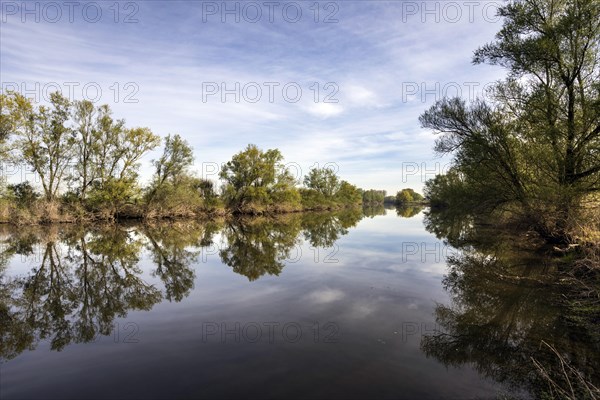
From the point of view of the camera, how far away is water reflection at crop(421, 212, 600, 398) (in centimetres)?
479

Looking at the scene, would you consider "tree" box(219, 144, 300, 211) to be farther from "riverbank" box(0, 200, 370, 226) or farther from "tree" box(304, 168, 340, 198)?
"tree" box(304, 168, 340, 198)

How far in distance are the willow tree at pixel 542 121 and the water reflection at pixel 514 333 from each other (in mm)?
4907

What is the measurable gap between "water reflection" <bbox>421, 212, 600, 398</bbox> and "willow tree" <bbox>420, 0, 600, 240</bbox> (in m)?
4.91

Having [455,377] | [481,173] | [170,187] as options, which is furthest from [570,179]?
[170,187]

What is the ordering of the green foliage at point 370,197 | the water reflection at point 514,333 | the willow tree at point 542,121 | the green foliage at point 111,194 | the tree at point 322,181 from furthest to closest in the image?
1. the green foliage at point 370,197
2. the tree at point 322,181
3. the green foliage at point 111,194
4. the willow tree at point 542,121
5. the water reflection at point 514,333

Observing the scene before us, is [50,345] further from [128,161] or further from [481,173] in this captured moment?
[128,161]

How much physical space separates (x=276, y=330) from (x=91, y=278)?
7.57 meters

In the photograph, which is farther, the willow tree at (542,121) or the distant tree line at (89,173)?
the distant tree line at (89,173)

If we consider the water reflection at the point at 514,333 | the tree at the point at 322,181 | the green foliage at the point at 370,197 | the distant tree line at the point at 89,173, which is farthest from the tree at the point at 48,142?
the green foliage at the point at 370,197

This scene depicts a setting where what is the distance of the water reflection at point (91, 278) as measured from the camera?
6.74 meters

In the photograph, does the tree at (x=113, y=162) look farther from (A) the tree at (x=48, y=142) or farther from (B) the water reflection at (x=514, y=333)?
(B) the water reflection at (x=514, y=333)

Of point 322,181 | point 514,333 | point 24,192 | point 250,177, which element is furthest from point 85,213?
point 322,181

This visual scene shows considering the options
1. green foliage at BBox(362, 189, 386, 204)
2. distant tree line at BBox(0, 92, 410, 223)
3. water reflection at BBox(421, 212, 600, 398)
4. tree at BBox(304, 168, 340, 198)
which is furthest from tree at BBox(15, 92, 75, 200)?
green foliage at BBox(362, 189, 386, 204)

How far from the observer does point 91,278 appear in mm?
10609
